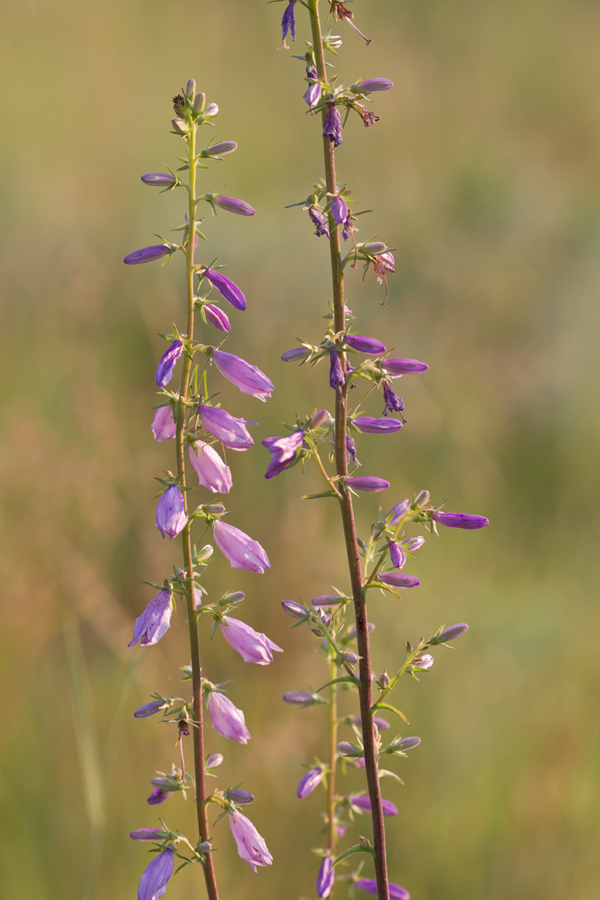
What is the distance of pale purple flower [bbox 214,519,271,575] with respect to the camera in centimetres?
165

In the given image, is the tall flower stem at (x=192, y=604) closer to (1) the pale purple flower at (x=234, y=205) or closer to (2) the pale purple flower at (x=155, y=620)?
(2) the pale purple flower at (x=155, y=620)

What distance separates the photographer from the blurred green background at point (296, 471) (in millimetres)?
3586

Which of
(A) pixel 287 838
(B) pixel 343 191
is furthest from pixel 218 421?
(A) pixel 287 838

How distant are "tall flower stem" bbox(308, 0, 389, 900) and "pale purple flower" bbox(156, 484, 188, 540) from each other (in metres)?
0.32

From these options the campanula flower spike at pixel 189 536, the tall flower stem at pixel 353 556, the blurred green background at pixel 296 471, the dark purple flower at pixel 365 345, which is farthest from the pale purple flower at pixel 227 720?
the blurred green background at pixel 296 471

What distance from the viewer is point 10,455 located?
459cm

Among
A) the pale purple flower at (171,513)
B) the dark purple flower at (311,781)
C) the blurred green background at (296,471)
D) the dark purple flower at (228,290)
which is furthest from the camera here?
the blurred green background at (296,471)

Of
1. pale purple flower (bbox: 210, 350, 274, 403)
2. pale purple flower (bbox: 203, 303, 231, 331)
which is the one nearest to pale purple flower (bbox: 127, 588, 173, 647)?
pale purple flower (bbox: 210, 350, 274, 403)

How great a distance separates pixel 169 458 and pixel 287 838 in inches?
112

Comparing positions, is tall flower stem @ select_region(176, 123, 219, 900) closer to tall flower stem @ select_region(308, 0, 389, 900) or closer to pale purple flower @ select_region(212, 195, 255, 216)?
pale purple flower @ select_region(212, 195, 255, 216)

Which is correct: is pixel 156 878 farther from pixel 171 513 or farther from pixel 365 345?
pixel 365 345

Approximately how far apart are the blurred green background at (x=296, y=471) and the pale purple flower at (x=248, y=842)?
98 centimetres

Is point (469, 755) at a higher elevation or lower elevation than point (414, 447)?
lower

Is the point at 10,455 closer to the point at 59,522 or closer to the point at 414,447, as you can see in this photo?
the point at 59,522
